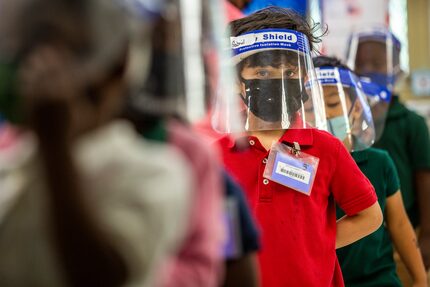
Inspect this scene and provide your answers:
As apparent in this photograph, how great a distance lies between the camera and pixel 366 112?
10.7ft

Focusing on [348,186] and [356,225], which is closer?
[348,186]

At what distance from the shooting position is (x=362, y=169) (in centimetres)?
314

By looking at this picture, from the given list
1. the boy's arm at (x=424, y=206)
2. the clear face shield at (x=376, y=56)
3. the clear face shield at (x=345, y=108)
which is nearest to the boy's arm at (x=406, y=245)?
the clear face shield at (x=345, y=108)

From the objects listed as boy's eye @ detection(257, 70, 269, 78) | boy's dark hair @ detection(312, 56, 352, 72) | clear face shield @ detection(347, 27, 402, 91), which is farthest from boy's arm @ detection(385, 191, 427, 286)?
clear face shield @ detection(347, 27, 402, 91)

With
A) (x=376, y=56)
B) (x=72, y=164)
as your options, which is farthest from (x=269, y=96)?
(x=376, y=56)

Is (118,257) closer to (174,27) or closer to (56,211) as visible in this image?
(56,211)

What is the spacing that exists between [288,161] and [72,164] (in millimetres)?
1297

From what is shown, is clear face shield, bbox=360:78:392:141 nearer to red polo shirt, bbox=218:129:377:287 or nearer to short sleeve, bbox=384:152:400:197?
short sleeve, bbox=384:152:400:197

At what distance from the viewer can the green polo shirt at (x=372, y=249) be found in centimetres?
312

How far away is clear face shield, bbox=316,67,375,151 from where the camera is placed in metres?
3.11

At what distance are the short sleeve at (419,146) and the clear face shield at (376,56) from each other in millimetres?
458

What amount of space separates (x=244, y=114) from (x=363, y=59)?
230cm

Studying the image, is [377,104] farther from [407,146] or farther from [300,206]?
[300,206]

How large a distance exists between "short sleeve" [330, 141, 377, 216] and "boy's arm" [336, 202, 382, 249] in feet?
0.12
